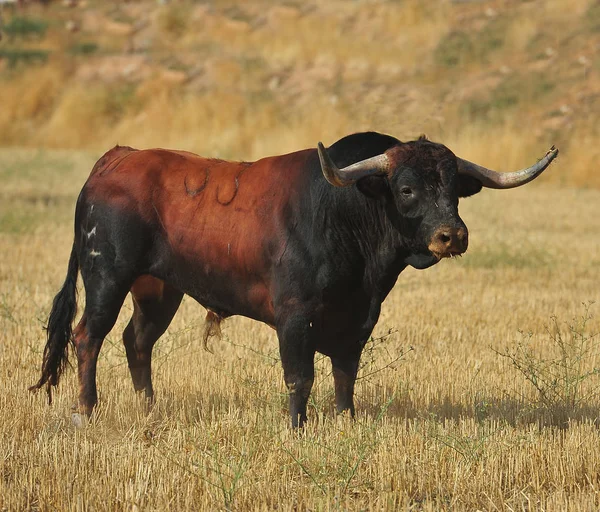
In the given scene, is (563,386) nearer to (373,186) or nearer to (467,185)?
(467,185)

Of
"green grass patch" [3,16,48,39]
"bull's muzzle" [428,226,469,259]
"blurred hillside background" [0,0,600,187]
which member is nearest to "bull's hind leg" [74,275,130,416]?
"bull's muzzle" [428,226,469,259]

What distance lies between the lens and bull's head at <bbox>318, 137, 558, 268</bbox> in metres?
6.11

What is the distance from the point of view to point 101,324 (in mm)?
7406

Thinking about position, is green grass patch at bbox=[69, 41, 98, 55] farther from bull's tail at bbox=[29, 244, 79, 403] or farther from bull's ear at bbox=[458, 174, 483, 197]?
bull's ear at bbox=[458, 174, 483, 197]

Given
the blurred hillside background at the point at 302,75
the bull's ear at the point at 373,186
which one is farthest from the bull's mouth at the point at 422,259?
the blurred hillside background at the point at 302,75

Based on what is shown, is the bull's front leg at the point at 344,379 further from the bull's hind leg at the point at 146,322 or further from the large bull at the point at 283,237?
the bull's hind leg at the point at 146,322

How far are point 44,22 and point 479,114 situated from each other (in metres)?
27.7

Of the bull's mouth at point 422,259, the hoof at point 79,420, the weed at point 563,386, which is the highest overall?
the bull's mouth at point 422,259

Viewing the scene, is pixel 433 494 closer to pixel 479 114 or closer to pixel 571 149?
pixel 571 149

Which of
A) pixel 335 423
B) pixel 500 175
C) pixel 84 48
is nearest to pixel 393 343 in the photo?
pixel 335 423

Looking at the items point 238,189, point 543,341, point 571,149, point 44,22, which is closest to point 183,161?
point 238,189

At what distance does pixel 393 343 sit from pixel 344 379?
2860mm

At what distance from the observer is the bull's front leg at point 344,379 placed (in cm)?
684

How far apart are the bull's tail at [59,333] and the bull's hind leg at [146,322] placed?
41 centimetres
